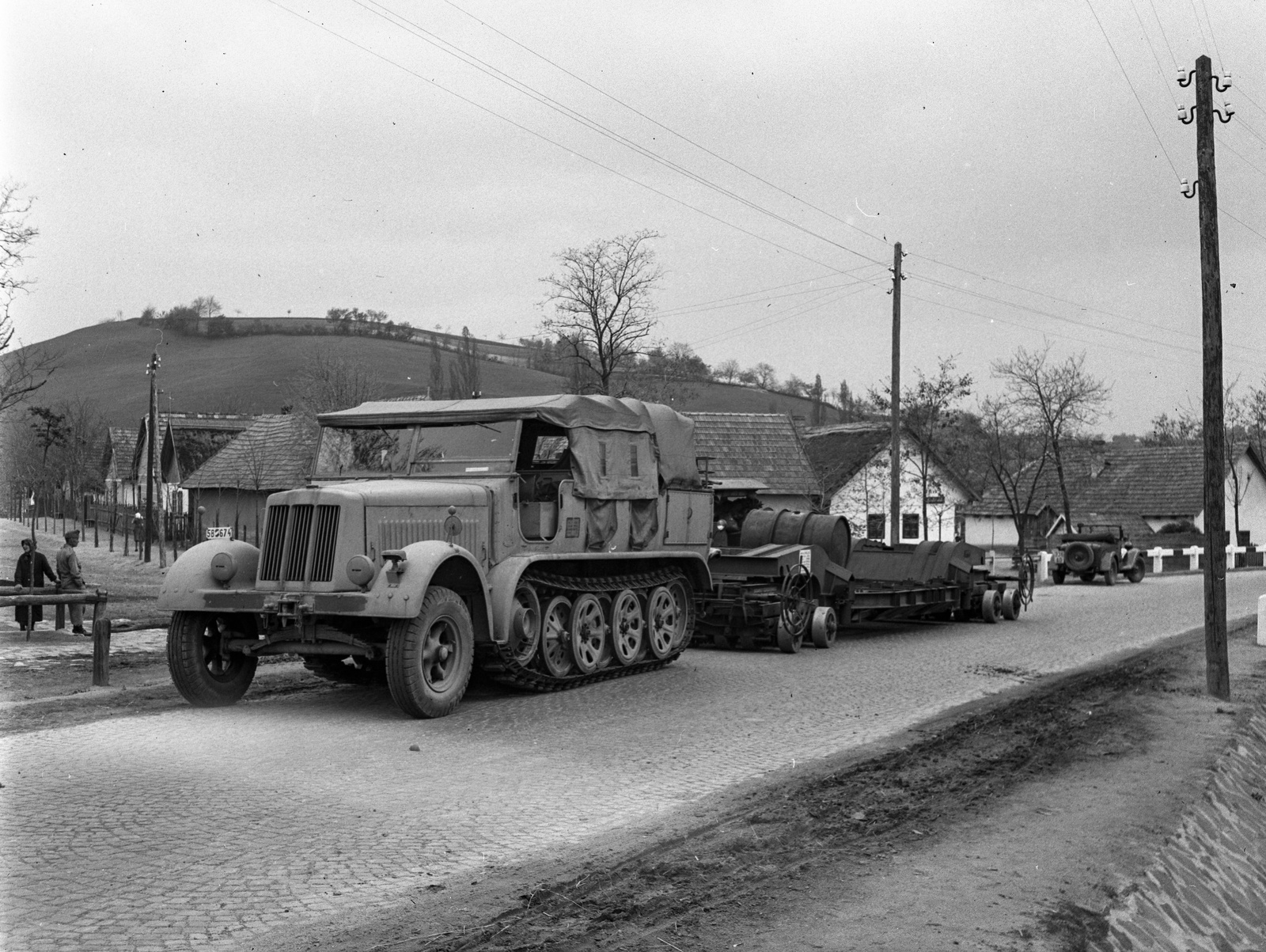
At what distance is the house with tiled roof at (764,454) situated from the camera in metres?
43.4

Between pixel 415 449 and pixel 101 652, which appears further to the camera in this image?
pixel 415 449

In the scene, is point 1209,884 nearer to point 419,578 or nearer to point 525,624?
point 419,578

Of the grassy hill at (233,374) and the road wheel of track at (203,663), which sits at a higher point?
the grassy hill at (233,374)

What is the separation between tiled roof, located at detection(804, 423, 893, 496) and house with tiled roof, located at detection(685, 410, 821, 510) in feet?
12.3

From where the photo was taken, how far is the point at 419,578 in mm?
10406

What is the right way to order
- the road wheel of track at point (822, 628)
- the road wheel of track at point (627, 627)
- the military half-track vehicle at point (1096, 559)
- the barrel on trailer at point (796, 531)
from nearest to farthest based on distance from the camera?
the road wheel of track at point (627, 627)
the road wheel of track at point (822, 628)
the barrel on trailer at point (796, 531)
the military half-track vehicle at point (1096, 559)

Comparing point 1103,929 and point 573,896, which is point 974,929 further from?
point 573,896

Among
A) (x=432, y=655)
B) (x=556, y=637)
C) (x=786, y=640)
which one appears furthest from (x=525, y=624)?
(x=786, y=640)

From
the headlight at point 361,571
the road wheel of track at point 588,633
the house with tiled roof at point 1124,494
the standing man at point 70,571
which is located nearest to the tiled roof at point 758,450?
the house with tiled roof at point 1124,494

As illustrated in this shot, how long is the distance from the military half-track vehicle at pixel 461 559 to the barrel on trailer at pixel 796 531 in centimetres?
305

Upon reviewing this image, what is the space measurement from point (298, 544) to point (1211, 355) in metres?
9.70

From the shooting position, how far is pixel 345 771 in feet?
27.9

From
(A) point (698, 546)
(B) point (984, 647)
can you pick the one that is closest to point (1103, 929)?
(A) point (698, 546)

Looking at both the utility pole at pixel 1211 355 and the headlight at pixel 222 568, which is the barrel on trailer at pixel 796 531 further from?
the headlight at pixel 222 568
